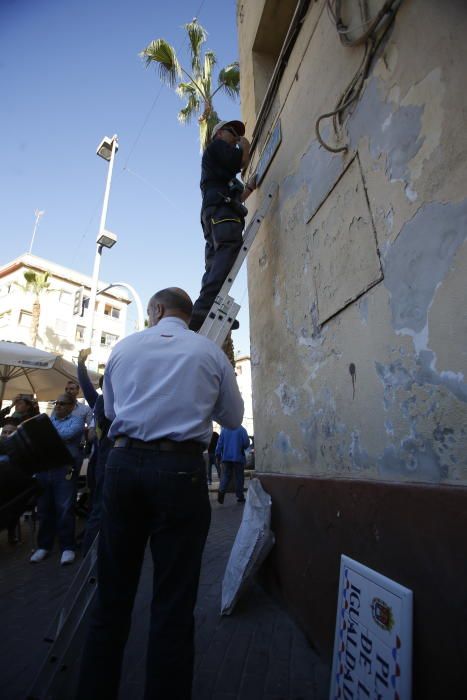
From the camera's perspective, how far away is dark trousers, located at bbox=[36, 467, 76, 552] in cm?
414

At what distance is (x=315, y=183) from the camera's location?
251 centimetres

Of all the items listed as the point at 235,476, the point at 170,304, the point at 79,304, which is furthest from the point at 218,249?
the point at 79,304

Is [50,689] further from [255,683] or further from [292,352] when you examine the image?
[292,352]

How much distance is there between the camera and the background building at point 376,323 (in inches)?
50.2

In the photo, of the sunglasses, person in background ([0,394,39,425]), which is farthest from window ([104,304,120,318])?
the sunglasses

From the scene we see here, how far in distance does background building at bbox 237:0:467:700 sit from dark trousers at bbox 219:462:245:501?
17.7 ft

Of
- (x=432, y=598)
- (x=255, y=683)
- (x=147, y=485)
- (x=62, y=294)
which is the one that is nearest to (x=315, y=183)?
(x=147, y=485)

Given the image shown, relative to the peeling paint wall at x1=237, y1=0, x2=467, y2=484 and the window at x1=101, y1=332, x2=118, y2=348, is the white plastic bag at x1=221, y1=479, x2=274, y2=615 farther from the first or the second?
the window at x1=101, y1=332, x2=118, y2=348

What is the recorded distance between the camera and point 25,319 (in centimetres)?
2836

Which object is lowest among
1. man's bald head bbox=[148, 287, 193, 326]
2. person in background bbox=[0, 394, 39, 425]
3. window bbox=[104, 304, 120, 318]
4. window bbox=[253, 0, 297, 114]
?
person in background bbox=[0, 394, 39, 425]

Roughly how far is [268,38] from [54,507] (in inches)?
239

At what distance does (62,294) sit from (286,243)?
32.1 m

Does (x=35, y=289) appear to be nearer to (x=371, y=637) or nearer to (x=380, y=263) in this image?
(x=380, y=263)

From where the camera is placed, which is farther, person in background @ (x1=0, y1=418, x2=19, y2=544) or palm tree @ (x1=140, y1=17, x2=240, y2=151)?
palm tree @ (x1=140, y1=17, x2=240, y2=151)
